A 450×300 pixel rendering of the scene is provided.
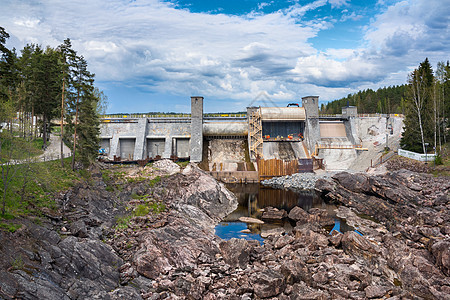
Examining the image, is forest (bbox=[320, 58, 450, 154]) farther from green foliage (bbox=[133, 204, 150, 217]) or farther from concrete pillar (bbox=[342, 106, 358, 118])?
green foliage (bbox=[133, 204, 150, 217])

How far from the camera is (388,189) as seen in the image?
3397 cm

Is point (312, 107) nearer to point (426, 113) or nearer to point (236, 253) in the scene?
point (426, 113)

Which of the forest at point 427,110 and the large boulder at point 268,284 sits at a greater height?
the forest at point 427,110

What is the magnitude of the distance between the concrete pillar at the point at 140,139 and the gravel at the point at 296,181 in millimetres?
21353

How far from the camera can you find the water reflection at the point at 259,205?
1122 inches

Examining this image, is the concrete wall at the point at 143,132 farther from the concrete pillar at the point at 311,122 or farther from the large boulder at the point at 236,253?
the large boulder at the point at 236,253

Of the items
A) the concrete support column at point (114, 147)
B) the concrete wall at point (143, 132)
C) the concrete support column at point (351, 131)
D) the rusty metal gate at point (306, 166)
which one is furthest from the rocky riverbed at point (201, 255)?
the concrete support column at point (351, 131)

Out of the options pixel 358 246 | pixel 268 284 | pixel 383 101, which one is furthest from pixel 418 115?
pixel 383 101

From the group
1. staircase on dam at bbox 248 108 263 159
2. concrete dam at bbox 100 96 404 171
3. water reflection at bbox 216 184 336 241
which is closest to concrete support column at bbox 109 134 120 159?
concrete dam at bbox 100 96 404 171

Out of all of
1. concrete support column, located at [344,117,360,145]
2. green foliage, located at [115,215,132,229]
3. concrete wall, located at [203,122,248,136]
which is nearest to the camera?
green foliage, located at [115,215,132,229]

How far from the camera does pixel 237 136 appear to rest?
5744 centimetres

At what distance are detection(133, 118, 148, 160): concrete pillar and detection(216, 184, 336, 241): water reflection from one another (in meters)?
17.3

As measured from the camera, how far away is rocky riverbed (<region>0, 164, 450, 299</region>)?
15.0 m

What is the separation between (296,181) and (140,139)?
27433 millimetres
